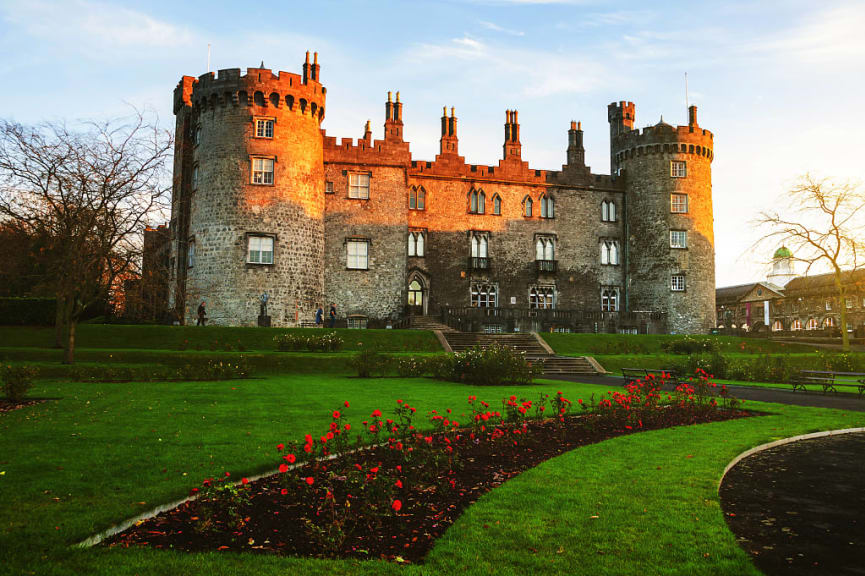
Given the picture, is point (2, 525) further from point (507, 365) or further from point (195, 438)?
point (507, 365)

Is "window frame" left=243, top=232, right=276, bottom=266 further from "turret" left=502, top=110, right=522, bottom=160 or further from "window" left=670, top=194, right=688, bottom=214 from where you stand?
"window" left=670, top=194, right=688, bottom=214

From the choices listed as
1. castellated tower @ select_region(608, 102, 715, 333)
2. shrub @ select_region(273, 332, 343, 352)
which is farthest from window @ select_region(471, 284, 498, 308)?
shrub @ select_region(273, 332, 343, 352)

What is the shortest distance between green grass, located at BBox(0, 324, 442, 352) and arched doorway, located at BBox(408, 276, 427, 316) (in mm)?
11484

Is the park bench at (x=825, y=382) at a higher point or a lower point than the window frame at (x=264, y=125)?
lower

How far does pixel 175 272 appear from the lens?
39.5 metres

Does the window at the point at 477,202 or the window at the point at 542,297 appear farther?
the window at the point at 542,297

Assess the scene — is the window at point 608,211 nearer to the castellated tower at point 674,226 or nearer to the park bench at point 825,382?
the castellated tower at point 674,226

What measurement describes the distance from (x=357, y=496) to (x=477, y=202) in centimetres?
3954

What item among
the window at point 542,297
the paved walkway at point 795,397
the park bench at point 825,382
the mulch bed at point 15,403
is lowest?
the paved walkway at point 795,397

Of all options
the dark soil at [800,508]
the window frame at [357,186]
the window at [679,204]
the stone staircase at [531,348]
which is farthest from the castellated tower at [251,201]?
the dark soil at [800,508]

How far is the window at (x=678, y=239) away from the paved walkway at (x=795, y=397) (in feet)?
82.7

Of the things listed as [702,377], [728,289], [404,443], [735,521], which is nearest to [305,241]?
[702,377]

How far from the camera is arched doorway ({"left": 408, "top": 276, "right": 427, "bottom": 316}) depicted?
43.6 metres

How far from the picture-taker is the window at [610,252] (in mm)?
47188
